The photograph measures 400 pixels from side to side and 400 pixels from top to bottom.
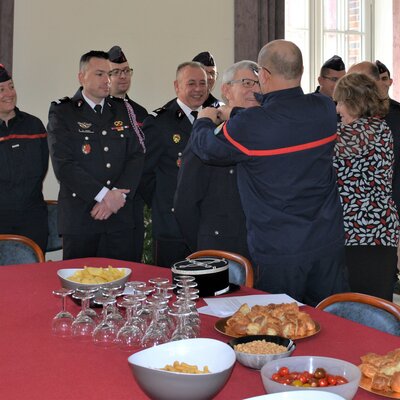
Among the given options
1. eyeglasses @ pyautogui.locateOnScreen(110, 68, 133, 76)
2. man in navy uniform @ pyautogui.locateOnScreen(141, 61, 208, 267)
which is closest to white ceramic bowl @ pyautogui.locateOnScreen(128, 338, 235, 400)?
Result: man in navy uniform @ pyautogui.locateOnScreen(141, 61, 208, 267)

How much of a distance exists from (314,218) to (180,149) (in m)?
1.40

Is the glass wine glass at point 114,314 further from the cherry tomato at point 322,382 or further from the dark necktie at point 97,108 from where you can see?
the dark necktie at point 97,108

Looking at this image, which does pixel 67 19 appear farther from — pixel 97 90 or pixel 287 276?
pixel 287 276

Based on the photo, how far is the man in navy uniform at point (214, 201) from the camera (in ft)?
11.6

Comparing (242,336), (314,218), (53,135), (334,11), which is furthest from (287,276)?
(334,11)

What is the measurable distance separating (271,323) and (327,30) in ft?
19.1

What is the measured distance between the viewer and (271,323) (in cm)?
207

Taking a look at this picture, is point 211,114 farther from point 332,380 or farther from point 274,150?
point 332,380

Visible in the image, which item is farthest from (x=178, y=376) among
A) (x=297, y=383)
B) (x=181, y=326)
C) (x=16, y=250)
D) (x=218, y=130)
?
(x=16, y=250)

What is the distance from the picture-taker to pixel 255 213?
3.16 meters

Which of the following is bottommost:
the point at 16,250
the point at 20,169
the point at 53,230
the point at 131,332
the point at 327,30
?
the point at 53,230

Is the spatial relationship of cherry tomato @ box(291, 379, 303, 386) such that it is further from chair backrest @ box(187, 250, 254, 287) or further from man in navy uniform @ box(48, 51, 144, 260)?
man in navy uniform @ box(48, 51, 144, 260)

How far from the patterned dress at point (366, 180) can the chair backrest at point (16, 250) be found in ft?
4.83

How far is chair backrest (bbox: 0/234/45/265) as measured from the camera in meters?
3.64
